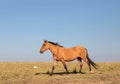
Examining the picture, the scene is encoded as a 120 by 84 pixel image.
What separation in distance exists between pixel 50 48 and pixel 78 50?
7.26ft

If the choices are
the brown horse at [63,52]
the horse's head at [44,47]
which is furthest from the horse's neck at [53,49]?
the horse's head at [44,47]

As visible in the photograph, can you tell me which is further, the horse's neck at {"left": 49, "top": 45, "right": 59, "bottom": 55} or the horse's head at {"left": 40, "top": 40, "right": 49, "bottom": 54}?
the horse's head at {"left": 40, "top": 40, "right": 49, "bottom": 54}

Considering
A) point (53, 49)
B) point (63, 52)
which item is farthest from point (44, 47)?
point (63, 52)

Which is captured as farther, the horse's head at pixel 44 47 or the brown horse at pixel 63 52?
the horse's head at pixel 44 47

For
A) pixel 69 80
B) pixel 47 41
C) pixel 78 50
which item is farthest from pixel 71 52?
pixel 69 80

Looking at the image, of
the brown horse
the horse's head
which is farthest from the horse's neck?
the horse's head

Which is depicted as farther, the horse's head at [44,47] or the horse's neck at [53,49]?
the horse's head at [44,47]

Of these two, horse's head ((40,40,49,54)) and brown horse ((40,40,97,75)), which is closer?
brown horse ((40,40,97,75))

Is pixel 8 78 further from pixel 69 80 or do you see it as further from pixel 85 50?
pixel 85 50

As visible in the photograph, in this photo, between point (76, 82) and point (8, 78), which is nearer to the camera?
point (76, 82)

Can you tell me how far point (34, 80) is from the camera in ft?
62.3

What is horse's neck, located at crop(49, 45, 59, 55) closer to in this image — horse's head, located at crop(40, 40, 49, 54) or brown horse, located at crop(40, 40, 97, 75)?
brown horse, located at crop(40, 40, 97, 75)

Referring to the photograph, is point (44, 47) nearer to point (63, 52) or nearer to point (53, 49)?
point (53, 49)

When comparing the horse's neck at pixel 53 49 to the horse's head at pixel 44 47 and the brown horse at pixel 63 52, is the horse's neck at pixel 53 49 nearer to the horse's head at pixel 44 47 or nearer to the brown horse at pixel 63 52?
the brown horse at pixel 63 52
